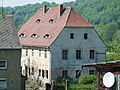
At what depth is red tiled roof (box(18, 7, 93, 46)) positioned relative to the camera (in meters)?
50.2

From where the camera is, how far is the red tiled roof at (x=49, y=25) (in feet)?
165

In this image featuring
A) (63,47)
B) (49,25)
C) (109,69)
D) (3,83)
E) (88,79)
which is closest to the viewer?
(109,69)

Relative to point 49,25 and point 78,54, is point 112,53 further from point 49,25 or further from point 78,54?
point 78,54

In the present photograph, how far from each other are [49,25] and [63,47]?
185 inches

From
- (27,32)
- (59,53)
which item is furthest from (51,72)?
(27,32)

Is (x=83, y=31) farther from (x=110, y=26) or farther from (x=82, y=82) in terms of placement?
(x=110, y=26)

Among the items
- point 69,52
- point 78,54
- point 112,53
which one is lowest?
point 78,54

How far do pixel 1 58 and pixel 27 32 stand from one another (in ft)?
71.6

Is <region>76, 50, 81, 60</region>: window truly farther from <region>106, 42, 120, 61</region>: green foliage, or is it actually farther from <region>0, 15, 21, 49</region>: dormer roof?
<region>0, 15, 21, 49</region>: dormer roof

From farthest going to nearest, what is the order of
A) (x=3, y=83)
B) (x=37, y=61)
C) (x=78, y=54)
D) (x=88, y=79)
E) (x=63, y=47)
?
(x=37, y=61)
(x=78, y=54)
(x=63, y=47)
(x=88, y=79)
(x=3, y=83)

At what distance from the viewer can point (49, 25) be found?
53469 mm

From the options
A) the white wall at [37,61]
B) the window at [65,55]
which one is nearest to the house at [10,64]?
the white wall at [37,61]

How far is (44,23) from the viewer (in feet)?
181

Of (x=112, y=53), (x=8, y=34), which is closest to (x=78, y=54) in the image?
(x=8, y=34)
